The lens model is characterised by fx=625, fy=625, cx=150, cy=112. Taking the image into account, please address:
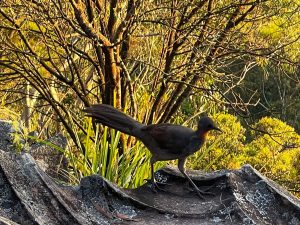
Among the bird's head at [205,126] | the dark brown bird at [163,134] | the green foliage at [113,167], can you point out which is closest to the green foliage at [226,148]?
the green foliage at [113,167]

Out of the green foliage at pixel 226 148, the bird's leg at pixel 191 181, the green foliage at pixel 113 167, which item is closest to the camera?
the bird's leg at pixel 191 181

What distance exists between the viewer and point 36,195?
224 cm

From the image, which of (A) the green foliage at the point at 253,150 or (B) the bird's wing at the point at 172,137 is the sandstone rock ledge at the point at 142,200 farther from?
(A) the green foliage at the point at 253,150

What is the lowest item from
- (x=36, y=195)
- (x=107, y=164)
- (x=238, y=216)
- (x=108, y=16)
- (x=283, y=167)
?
(x=283, y=167)

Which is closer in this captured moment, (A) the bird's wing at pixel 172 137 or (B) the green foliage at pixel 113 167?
(A) the bird's wing at pixel 172 137

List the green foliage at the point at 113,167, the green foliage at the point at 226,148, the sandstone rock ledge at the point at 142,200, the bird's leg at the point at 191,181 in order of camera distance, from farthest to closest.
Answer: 1. the green foliage at the point at 226,148
2. the green foliage at the point at 113,167
3. the bird's leg at the point at 191,181
4. the sandstone rock ledge at the point at 142,200

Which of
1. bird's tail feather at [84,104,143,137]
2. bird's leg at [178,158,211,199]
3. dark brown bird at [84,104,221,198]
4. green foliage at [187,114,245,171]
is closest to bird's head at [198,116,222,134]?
dark brown bird at [84,104,221,198]

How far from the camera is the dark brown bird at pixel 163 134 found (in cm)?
293

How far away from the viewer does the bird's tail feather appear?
297cm

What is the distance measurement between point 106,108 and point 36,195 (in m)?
0.85

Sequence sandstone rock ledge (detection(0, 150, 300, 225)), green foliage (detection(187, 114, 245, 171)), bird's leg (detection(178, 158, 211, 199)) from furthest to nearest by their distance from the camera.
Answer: green foliage (detection(187, 114, 245, 171)) < bird's leg (detection(178, 158, 211, 199)) < sandstone rock ledge (detection(0, 150, 300, 225))

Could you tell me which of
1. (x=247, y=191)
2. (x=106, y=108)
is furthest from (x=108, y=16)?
(x=247, y=191)

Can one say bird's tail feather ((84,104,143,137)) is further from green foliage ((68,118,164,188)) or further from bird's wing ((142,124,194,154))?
green foliage ((68,118,164,188))

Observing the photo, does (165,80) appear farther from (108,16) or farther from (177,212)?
(177,212)
